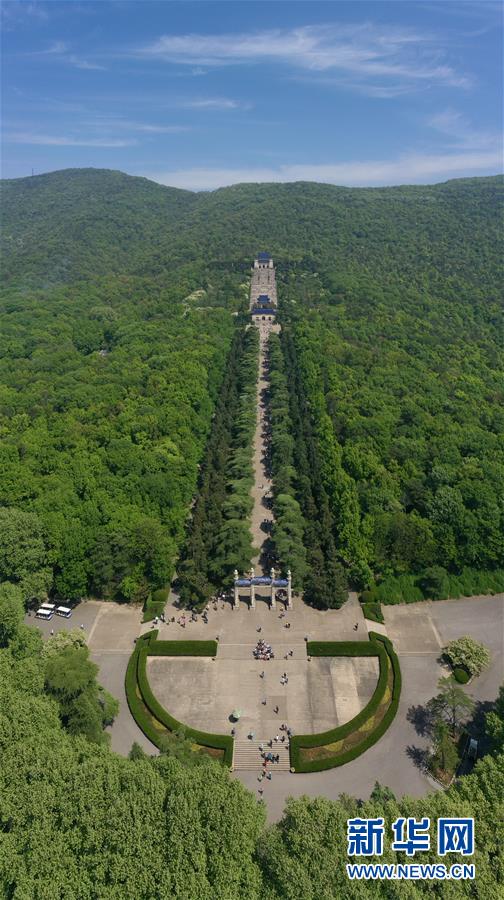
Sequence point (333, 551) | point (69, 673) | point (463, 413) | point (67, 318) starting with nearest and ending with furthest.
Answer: point (69, 673)
point (333, 551)
point (463, 413)
point (67, 318)

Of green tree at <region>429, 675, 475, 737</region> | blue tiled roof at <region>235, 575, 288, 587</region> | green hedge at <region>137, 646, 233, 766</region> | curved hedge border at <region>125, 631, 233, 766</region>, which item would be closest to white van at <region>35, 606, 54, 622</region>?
curved hedge border at <region>125, 631, 233, 766</region>

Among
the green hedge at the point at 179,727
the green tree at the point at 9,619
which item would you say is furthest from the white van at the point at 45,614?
the green hedge at the point at 179,727

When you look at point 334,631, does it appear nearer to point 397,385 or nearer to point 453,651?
point 453,651

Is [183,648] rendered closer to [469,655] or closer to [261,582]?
[261,582]

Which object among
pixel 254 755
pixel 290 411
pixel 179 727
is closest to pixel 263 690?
pixel 254 755

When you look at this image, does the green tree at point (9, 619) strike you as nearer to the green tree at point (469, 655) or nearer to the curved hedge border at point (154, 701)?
the curved hedge border at point (154, 701)

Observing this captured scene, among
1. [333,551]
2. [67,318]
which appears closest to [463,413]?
[333,551]

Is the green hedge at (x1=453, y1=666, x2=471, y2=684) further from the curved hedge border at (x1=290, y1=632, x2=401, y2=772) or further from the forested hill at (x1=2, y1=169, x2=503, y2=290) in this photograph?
the forested hill at (x1=2, y1=169, x2=503, y2=290)

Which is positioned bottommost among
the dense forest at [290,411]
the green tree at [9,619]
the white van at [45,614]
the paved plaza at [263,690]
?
the paved plaza at [263,690]

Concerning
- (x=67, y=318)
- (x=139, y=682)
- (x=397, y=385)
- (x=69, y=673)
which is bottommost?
(x=139, y=682)
